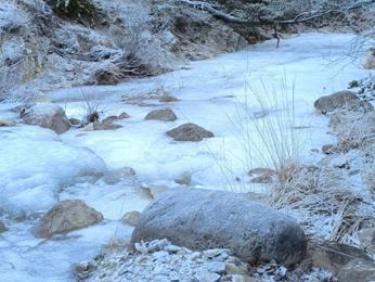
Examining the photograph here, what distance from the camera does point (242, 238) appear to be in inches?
109

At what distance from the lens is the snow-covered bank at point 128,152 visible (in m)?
3.40

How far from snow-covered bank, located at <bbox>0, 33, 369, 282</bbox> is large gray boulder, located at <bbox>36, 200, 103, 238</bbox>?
77mm

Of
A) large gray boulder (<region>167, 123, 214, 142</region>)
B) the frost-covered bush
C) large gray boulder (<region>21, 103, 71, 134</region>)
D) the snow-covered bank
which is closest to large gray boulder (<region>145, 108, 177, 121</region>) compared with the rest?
the snow-covered bank

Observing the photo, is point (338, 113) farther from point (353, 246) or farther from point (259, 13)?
point (259, 13)

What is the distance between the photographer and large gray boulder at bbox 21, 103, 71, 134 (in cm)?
574

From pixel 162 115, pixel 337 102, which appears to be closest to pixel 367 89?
pixel 337 102

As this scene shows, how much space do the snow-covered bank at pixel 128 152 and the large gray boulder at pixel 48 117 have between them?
0.35 ft

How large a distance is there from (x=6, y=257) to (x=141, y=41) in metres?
5.82

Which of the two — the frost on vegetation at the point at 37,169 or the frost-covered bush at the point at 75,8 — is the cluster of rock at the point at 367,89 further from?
the frost-covered bush at the point at 75,8

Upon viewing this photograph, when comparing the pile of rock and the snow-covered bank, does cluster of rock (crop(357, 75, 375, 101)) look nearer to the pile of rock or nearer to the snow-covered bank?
the snow-covered bank

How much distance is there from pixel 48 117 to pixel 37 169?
4.57 ft

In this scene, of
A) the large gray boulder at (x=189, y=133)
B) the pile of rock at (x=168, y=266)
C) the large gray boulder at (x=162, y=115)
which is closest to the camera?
the pile of rock at (x=168, y=266)

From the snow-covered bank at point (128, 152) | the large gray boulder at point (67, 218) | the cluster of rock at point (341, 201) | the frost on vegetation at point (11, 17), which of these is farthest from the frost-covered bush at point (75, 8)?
the large gray boulder at point (67, 218)

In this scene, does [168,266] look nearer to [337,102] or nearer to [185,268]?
[185,268]
